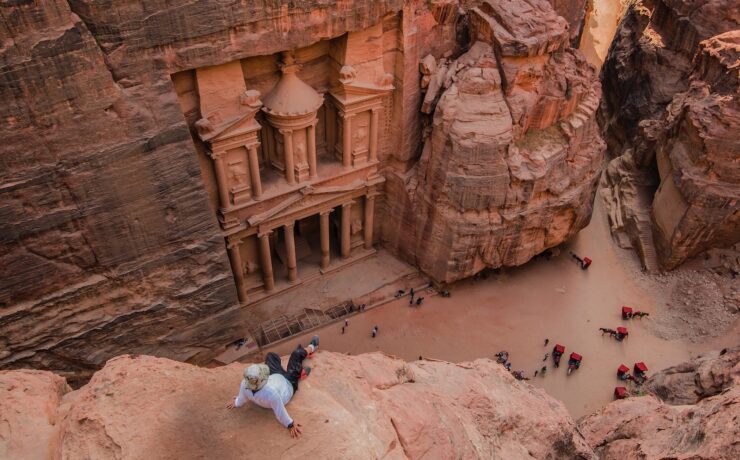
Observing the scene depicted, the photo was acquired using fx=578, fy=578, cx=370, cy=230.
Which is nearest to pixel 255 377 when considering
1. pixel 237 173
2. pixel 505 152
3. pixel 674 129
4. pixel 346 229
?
pixel 237 173

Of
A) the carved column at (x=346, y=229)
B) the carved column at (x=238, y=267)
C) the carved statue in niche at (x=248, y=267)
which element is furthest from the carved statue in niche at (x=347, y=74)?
the carved statue in niche at (x=248, y=267)

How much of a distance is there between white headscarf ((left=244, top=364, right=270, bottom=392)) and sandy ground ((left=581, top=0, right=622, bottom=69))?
30116mm

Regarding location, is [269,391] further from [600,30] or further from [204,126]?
[600,30]

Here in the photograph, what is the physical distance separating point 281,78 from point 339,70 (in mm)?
1683

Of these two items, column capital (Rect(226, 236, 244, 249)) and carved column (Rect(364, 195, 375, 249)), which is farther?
carved column (Rect(364, 195, 375, 249))

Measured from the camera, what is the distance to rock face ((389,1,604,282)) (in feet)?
53.3

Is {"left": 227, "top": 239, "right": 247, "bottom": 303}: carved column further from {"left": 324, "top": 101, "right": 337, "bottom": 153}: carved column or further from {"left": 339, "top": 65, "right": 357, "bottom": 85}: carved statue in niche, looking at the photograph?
{"left": 339, "top": 65, "right": 357, "bottom": 85}: carved statue in niche

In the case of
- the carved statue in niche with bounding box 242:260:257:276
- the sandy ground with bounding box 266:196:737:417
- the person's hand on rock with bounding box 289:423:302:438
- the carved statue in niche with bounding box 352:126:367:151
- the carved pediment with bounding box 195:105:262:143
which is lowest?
the sandy ground with bounding box 266:196:737:417

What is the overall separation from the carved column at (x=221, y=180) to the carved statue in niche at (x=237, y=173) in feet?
0.72

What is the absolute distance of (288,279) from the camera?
1867 centimetres

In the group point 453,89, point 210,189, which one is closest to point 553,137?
point 453,89

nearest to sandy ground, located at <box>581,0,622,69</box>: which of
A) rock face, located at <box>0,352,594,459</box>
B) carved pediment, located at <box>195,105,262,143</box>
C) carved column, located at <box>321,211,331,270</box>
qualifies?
carved column, located at <box>321,211,331,270</box>

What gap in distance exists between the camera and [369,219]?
756 inches

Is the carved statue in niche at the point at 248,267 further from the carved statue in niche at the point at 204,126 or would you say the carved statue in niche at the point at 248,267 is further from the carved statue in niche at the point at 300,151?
the carved statue in niche at the point at 204,126
